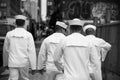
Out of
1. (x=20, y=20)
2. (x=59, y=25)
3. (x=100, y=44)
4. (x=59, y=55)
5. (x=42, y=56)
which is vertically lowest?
(x=42, y=56)

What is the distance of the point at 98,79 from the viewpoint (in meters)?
6.20

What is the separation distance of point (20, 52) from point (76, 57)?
250 centimetres

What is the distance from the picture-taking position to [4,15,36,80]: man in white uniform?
7.43m

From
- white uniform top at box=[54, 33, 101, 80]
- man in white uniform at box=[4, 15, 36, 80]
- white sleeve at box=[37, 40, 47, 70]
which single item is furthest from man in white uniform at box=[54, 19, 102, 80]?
white sleeve at box=[37, 40, 47, 70]

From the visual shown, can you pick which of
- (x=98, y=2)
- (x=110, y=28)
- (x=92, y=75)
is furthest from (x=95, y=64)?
(x=98, y=2)

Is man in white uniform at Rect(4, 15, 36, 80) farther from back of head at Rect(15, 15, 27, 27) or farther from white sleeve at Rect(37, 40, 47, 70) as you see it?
white sleeve at Rect(37, 40, 47, 70)

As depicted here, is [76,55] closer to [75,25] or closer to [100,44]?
[75,25]

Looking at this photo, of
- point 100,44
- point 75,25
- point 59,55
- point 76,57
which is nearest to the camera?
point 76,57

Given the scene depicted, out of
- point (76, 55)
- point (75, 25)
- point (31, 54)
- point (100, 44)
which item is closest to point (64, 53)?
point (76, 55)

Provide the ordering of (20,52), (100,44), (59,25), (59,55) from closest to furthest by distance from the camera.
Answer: (59,55), (20,52), (59,25), (100,44)

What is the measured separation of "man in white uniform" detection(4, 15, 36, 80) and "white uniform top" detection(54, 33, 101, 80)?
7.35 ft

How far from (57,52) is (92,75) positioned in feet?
2.43

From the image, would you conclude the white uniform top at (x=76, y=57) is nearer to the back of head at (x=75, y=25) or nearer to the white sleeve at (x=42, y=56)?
the back of head at (x=75, y=25)

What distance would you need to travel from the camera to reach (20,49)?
296 inches
